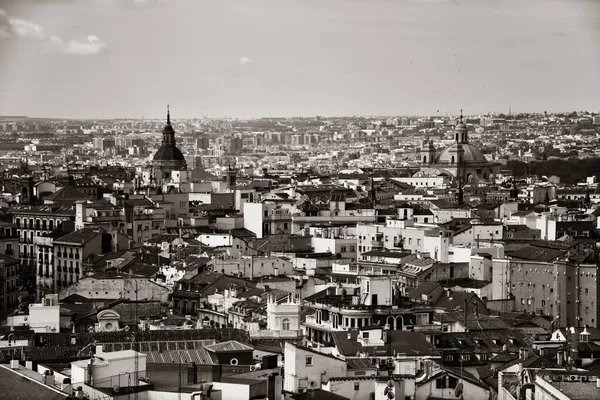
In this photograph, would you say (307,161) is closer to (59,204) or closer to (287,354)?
(59,204)

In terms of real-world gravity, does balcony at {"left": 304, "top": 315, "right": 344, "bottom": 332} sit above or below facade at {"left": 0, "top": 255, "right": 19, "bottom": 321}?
above

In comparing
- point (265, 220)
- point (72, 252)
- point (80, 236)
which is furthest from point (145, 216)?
point (72, 252)

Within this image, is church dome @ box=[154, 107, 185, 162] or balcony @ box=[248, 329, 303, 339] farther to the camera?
church dome @ box=[154, 107, 185, 162]

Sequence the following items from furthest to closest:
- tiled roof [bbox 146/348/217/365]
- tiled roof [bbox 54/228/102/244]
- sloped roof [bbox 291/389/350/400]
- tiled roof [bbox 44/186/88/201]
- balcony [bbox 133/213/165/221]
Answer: tiled roof [bbox 44/186/88/201], balcony [bbox 133/213/165/221], tiled roof [bbox 54/228/102/244], tiled roof [bbox 146/348/217/365], sloped roof [bbox 291/389/350/400]

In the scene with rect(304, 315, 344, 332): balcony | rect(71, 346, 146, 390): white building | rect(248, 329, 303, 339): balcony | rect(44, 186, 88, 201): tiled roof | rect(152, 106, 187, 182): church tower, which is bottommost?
rect(248, 329, 303, 339): balcony

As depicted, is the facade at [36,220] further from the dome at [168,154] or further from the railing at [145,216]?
the dome at [168,154]

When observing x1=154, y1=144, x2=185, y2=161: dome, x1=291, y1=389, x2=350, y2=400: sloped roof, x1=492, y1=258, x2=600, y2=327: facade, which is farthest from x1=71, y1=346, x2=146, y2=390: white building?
x1=154, y1=144, x2=185, y2=161: dome

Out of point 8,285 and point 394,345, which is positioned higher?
point 394,345

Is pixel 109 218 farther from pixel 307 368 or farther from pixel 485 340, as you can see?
pixel 307 368

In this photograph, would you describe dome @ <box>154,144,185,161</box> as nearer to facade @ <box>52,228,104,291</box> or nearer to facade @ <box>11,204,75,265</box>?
facade @ <box>11,204,75,265</box>
